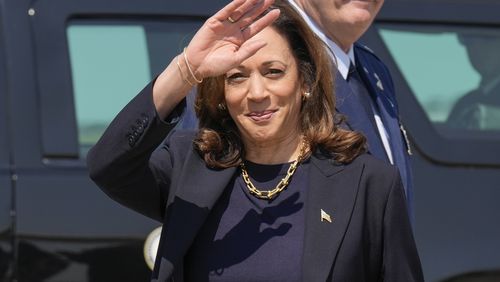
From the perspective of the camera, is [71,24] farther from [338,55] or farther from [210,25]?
[210,25]

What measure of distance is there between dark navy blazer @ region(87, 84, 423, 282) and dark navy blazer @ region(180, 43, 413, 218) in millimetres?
251

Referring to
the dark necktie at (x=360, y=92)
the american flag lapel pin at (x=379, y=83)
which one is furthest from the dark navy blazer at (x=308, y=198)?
the american flag lapel pin at (x=379, y=83)

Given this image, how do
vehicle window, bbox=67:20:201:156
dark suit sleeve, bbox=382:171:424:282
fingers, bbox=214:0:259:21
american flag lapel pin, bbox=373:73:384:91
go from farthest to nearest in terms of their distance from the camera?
vehicle window, bbox=67:20:201:156, american flag lapel pin, bbox=373:73:384:91, dark suit sleeve, bbox=382:171:424:282, fingers, bbox=214:0:259:21

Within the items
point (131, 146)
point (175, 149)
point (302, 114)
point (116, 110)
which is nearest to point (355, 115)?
point (302, 114)

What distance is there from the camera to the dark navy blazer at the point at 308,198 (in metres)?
2.40

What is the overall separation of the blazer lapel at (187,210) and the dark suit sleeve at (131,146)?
86mm

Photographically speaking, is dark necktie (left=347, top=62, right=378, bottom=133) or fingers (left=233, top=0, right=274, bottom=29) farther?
dark necktie (left=347, top=62, right=378, bottom=133)

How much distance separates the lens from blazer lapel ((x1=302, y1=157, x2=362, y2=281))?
239 cm

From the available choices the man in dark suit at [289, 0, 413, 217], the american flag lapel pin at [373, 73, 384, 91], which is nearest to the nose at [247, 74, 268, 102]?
the man in dark suit at [289, 0, 413, 217]

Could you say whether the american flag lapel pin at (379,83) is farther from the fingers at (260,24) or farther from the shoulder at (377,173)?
the fingers at (260,24)

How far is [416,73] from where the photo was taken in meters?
3.95

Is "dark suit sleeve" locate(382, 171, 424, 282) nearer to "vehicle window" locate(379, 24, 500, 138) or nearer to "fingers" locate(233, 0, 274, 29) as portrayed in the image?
"fingers" locate(233, 0, 274, 29)

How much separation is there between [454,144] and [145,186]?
5.20ft

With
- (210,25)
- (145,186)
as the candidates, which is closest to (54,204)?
(145,186)
